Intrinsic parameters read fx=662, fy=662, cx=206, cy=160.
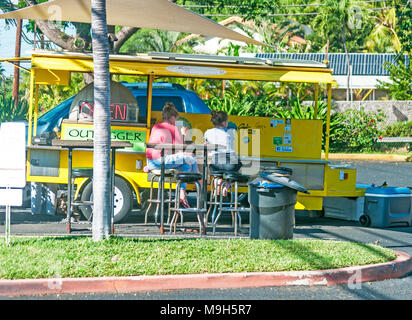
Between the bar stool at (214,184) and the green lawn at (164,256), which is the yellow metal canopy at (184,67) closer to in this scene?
the bar stool at (214,184)

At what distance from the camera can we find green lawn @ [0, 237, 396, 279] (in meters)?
6.58

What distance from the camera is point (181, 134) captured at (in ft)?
34.8

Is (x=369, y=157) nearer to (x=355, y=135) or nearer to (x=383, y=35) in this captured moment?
(x=355, y=135)

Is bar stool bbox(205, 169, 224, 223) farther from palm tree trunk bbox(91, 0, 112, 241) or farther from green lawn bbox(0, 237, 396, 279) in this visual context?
palm tree trunk bbox(91, 0, 112, 241)

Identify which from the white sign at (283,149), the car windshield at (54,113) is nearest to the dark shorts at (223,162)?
the white sign at (283,149)

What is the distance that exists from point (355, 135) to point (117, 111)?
16003 mm

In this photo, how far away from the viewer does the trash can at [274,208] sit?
8445 mm

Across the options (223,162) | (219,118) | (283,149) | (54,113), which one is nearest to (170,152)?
(223,162)

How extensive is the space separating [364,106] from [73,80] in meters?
12.4

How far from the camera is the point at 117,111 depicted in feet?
34.2
